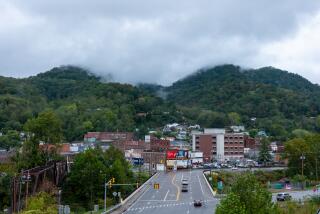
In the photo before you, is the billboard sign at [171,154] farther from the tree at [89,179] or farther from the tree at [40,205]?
the tree at [40,205]

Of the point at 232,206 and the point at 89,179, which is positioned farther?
the point at 89,179

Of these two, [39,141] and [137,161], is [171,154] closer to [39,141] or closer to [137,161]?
[137,161]

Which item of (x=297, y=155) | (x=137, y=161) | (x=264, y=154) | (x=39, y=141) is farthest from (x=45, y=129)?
(x=264, y=154)

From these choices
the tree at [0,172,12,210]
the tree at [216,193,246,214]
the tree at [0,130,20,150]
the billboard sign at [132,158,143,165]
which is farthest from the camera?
the tree at [0,130,20,150]

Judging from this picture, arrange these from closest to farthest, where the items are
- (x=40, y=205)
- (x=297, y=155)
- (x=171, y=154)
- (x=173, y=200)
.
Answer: (x=40, y=205)
(x=173, y=200)
(x=297, y=155)
(x=171, y=154)

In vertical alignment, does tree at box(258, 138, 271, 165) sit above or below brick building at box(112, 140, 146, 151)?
below

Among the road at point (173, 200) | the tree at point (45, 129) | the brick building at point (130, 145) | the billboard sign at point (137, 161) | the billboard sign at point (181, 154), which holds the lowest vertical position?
the road at point (173, 200)

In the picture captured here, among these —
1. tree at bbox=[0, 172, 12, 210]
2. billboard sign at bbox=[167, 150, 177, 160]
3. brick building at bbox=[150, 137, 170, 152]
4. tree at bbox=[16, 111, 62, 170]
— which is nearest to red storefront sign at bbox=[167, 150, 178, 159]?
billboard sign at bbox=[167, 150, 177, 160]

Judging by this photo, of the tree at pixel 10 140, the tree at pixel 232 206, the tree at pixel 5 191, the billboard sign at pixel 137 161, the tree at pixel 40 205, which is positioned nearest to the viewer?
the tree at pixel 232 206

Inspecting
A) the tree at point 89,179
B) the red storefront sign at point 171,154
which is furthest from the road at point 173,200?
the red storefront sign at point 171,154

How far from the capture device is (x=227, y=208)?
111 ft

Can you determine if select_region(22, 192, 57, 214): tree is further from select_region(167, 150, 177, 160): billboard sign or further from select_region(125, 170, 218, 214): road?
select_region(167, 150, 177, 160): billboard sign

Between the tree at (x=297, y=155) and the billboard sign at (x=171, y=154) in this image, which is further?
the billboard sign at (x=171, y=154)

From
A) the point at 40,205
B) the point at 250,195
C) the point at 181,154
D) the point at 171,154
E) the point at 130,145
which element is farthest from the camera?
the point at 130,145
